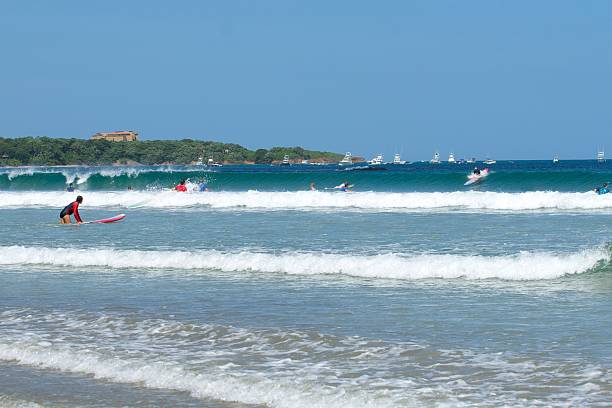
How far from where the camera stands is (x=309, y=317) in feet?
32.4

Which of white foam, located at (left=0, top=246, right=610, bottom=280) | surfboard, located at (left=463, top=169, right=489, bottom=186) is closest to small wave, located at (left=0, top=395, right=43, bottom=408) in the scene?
white foam, located at (left=0, top=246, right=610, bottom=280)

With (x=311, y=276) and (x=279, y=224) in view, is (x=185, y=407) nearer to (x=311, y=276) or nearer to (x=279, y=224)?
(x=311, y=276)

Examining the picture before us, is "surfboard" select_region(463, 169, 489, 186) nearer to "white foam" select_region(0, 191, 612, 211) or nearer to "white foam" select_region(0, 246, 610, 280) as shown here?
"white foam" select_region(0, 191, 612, 211)

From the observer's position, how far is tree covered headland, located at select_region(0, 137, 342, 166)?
496 ft

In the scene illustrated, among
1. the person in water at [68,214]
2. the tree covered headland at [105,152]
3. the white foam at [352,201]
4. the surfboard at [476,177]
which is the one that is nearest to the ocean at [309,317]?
the person in water at [68,214]

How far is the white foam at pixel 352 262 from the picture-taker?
1324 cm

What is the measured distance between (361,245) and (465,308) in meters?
7.56

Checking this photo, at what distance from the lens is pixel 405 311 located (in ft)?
33.6

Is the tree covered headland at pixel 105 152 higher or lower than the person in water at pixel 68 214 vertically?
higher

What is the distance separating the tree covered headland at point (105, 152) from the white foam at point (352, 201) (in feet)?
376

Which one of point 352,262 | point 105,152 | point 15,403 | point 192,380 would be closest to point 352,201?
point 352,262

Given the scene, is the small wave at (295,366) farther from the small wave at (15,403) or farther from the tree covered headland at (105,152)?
the tree covered headland at (105,152)

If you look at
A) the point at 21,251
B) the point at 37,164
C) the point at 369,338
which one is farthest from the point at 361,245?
the point at 37,164

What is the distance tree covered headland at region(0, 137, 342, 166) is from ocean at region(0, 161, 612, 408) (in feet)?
441
